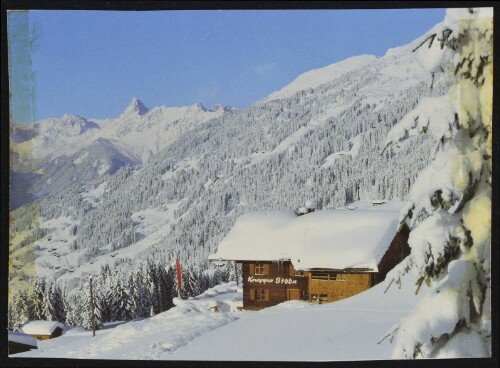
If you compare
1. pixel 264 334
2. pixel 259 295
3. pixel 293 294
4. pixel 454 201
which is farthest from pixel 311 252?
pixel 454 201

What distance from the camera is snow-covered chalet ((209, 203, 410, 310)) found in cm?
816

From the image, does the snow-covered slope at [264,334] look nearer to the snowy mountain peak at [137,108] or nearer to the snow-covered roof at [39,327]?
the snow-covered roof at [39,327]

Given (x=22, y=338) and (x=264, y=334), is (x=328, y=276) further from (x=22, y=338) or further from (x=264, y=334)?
(x=22, y=338)

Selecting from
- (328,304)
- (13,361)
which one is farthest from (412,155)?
(13,361)

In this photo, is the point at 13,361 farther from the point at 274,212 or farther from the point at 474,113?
the point at 474,113

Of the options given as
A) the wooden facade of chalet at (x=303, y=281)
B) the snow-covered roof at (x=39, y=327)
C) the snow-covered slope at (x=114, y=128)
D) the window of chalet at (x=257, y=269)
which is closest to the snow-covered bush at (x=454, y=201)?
the wooden facade of chalet at (x=303, y=281)

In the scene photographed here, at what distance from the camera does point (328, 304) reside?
8.29 meters

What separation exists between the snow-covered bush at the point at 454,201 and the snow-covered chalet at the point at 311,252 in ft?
3.07

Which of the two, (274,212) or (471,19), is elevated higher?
(471,19)

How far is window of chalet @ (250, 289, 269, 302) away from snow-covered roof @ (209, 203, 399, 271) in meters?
0.46

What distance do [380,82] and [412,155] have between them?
3.79 ft
